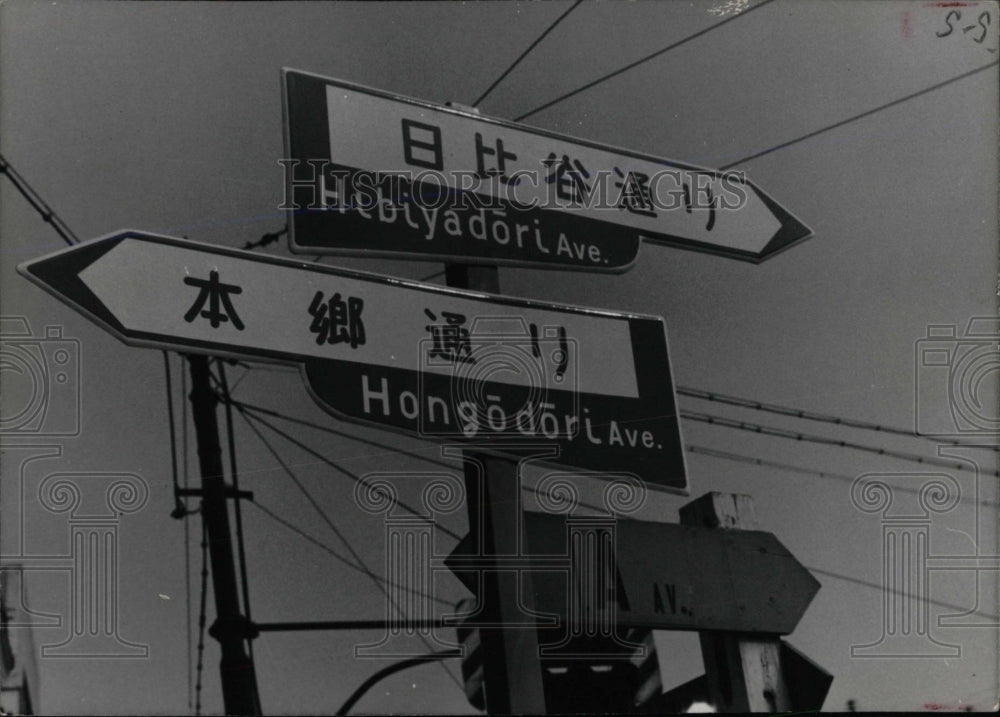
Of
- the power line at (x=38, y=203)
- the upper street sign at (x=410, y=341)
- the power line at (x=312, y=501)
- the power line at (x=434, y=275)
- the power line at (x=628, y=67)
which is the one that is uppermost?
the power line at (x=628, y=67)

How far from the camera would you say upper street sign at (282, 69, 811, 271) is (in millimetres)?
2254

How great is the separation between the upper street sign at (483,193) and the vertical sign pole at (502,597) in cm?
41

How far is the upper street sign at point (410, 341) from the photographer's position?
211cm

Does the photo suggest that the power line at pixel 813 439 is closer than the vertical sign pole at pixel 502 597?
No

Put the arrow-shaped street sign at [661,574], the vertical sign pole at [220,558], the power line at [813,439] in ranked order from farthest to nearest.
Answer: the power line at [813,439]
the arrow-shaped street sign at [661,574]
the vertical sign pole at [220,558]

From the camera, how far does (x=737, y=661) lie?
7.61 ft

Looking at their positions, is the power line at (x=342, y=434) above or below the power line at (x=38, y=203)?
below

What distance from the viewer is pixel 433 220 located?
2.31 m

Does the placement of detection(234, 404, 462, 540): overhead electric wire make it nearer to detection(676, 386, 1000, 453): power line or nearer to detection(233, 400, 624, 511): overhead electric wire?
detection(233, 400, 624, 511): overhead electric wire

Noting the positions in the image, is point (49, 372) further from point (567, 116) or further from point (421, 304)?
point (567, 116)

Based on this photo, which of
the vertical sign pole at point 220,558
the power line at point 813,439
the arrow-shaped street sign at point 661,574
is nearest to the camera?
the vertical sign pole at point 220,558

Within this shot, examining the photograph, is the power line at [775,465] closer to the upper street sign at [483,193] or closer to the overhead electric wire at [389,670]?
the upper street sign at [483,193]

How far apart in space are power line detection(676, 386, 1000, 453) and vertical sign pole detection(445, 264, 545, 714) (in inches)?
15.8

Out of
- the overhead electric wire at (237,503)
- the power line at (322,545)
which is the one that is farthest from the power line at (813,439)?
the overhead electric wire at (237,503)
